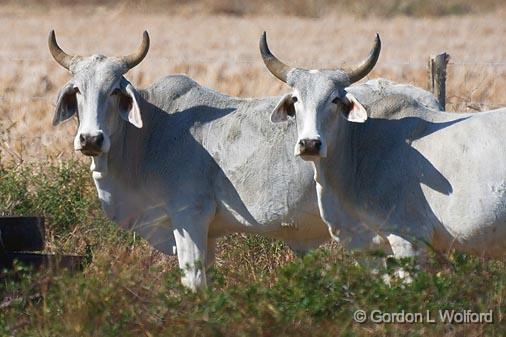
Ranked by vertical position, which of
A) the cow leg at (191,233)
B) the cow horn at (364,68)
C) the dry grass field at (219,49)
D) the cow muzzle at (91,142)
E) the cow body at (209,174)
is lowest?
the dry grass field at (219,49)

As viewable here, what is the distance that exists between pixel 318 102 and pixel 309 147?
1.29 ft

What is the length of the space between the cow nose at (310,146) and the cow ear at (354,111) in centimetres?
40

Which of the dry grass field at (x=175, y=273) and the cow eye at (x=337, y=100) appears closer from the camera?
the dry grass field at (x=175, y=273)

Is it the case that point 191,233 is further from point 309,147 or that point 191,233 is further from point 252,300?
point 252,300

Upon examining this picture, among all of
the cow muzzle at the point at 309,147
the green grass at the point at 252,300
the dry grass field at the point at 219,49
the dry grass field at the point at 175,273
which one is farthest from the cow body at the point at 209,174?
the dry grass field at the point at 219,49

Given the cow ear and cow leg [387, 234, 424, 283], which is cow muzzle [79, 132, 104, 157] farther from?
cow leg [387, 234, 424, 283]

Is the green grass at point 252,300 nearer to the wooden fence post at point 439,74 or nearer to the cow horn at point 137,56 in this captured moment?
the cow horn at point 137,56

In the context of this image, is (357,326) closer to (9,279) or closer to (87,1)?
(9,279)

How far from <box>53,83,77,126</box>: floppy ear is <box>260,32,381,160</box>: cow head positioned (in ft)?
4.10

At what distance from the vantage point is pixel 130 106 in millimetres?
8117

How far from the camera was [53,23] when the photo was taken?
29.0 metres

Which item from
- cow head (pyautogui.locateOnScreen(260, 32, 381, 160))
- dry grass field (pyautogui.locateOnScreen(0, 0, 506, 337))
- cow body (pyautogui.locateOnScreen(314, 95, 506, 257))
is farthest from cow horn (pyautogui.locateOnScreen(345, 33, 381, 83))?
A: dry grass field (pyautogui.locateOnScreen(0, 0, 506, 337))

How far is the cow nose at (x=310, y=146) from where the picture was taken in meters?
7.16

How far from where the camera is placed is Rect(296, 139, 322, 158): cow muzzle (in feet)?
23.5
